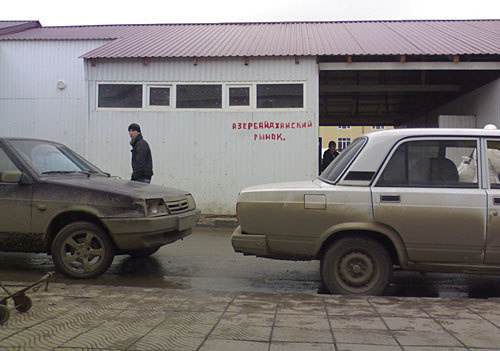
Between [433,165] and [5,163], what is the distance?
16.8 ft

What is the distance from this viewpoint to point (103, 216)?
502 centimetres

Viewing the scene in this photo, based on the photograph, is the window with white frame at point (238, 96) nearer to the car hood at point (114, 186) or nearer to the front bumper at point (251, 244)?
the car hood at point (114, 186)

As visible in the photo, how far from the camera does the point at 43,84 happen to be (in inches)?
627

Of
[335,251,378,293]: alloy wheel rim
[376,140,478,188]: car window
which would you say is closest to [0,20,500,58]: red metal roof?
[376,140,478,188]: car window

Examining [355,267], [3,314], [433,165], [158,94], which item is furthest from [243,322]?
[158,94]

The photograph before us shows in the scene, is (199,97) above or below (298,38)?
below

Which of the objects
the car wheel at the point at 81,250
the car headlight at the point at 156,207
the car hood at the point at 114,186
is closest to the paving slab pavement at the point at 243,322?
the car wheel at the point at 81,250

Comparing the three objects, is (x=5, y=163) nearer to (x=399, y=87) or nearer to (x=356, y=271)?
(x=356, y=271)

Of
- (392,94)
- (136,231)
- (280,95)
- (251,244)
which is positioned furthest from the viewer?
(392,94)

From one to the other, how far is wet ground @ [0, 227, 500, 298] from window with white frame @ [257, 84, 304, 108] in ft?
15.4

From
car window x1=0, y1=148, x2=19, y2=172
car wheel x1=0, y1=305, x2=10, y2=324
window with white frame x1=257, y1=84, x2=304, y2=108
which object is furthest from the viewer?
window with white frame x1=257, y1=84, x2=304, y2=108

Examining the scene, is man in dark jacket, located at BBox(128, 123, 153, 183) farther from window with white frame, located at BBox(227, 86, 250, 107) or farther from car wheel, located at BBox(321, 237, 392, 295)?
car wheel, located at BBox(321, 237, 392, 295)

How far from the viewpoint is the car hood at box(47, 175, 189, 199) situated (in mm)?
5145

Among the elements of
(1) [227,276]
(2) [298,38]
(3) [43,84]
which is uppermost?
(2) [298,38]
